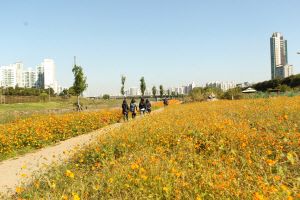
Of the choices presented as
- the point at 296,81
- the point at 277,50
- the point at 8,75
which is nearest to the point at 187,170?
the point at 296,81

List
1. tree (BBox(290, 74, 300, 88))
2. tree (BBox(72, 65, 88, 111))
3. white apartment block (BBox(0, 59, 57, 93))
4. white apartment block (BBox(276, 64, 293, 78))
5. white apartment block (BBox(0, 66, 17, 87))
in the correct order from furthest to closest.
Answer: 1. white apartment block (BBox(0, 59, 57, 93))
2. white apartment block (BBox(0, 66, 17, 87))
3. white apartment block (BBox(276, 64, 293, 78))
4. tree (BBox(290, 74, 300, 88))
5. tree (BBox(72, 65, 88, 111))

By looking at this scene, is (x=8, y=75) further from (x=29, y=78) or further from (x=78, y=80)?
(x=78, y=80)

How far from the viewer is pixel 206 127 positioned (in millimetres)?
5535

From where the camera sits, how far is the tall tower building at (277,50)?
6181 inches

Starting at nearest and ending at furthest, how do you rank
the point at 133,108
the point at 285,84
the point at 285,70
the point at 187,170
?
1. the point at 187,170
2. the point at 133,108
3. the point at 285,84
4. the point at 285,70

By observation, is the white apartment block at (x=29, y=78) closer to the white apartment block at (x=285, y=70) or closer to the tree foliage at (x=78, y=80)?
the tree foliage at (x=78, y=80)

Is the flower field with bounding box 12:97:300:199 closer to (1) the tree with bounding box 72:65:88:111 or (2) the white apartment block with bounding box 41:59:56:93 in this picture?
(1) the tree with bounding box 72:65:88:111

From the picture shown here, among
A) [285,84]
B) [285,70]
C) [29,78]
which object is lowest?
[285,84]

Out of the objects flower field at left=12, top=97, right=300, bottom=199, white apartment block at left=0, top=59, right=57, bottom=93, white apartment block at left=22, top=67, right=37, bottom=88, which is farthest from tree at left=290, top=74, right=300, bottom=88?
white apartment block at left=22, top=67, right=37, bottom=88

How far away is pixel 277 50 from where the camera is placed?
15700 centimetres

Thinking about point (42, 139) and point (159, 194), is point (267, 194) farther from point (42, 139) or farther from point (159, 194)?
point (42, 139)

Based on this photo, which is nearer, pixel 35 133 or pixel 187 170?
pixel 187 170

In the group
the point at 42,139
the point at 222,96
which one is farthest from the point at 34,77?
the point at 42,139

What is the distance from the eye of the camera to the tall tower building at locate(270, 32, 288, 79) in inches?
6181
